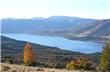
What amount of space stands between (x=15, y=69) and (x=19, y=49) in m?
182

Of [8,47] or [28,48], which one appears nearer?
[28,48]

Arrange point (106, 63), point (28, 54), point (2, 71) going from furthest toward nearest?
point (28, 54) → point (106, 63) → point (2, 71)

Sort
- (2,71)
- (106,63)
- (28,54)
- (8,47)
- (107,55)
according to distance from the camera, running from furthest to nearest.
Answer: (8,47), (28,54), (107,55), (106,63), (2,71)

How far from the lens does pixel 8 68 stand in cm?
1806

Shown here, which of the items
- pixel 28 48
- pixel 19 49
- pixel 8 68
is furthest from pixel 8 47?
pixel 8 68

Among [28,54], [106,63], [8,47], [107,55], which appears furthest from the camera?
[8,47]

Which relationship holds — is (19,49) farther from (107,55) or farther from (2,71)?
(2,71)

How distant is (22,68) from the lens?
18.0 m

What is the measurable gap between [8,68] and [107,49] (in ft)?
103

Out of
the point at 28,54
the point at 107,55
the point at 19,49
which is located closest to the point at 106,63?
the point at 107,55

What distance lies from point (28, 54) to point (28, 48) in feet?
6.62

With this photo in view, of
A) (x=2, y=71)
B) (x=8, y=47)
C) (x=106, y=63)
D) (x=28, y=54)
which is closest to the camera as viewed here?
(x=2, y=71)

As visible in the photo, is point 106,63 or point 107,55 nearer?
point 106,63

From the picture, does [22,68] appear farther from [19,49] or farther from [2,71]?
[19,49]
